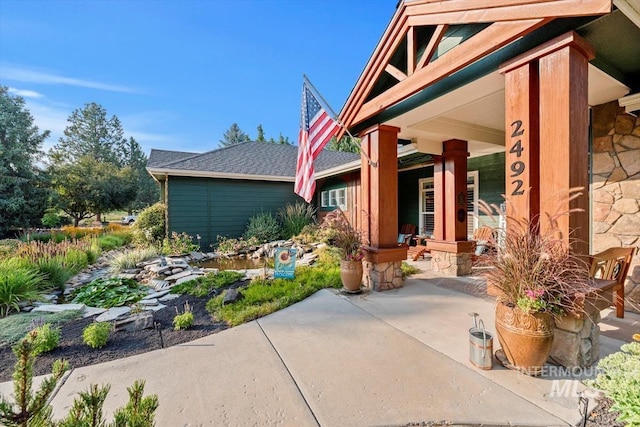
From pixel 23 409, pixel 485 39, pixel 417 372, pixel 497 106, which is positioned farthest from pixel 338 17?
pixel 23 409

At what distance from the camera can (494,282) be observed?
219 cm

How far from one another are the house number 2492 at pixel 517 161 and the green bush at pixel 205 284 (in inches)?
182

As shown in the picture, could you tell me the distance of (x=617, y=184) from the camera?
3488 millimetres

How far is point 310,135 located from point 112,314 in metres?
4.00

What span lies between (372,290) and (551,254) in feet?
9.10

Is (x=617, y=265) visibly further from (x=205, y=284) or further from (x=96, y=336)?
(x=205, y=284)

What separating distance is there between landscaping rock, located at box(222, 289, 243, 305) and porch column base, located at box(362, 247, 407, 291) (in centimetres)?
211

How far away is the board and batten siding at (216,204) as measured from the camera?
958cm

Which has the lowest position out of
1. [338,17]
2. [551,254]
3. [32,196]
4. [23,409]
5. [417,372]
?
[417,372]

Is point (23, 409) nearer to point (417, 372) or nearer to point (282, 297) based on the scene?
point (417, 372)

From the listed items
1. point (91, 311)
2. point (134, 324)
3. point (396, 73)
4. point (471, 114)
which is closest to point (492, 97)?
point (471, 114)

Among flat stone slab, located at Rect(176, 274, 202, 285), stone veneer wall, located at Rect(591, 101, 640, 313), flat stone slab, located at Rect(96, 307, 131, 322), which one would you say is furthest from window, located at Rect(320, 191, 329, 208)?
stone veneer wall, located at Rect(591, 101, 640, 313)

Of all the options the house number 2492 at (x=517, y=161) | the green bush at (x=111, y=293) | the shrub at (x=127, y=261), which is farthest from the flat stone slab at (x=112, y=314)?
the house number 2492 at (x=517, y=161)

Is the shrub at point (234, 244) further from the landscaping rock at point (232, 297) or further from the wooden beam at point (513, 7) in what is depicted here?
the wooden beam at point (513, 7)
